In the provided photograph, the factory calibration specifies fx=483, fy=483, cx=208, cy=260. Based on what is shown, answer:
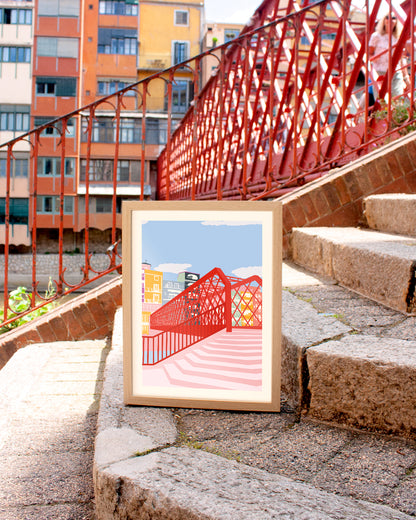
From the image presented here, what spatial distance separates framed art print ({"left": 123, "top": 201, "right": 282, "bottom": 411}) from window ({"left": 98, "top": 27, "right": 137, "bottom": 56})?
23.8 metres

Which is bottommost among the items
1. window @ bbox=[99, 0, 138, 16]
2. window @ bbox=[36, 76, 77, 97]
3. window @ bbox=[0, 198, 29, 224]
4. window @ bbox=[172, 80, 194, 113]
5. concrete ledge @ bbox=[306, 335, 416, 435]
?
concrete ledge @ bbox=[306, 335, 416, 435]

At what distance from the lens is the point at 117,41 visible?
2272cm

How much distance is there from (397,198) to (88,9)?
24.4 m

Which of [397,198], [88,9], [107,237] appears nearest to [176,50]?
[88,9]

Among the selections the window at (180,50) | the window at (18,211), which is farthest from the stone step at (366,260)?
the window at (180,50)

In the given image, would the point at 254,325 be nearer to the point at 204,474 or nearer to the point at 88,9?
the point at 204,474

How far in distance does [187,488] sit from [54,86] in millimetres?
21960

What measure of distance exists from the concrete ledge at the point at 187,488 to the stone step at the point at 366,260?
2.57 feet

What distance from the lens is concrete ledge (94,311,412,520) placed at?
792 millimetres

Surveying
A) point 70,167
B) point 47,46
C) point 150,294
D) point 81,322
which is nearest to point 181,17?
point 47,46

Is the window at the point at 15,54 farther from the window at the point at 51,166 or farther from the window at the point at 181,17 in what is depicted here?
the window at the point at 181,17

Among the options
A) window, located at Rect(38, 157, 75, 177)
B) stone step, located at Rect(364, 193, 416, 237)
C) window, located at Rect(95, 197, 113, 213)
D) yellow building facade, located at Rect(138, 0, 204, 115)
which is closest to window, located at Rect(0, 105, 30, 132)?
window, located at Rect(38, 157, 75, 177)

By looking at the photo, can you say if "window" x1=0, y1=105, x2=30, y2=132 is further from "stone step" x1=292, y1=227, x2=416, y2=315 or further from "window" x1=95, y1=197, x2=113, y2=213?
"stone step" x1=292, y1=227, x2=416, y2=315

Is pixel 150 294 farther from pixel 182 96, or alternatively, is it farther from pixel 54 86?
pixel 182 96
